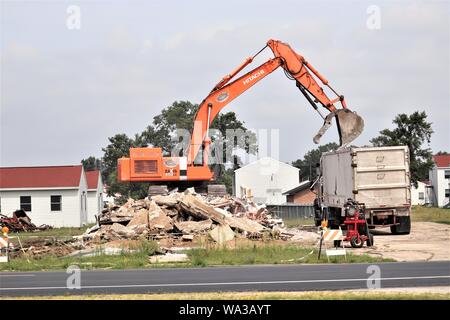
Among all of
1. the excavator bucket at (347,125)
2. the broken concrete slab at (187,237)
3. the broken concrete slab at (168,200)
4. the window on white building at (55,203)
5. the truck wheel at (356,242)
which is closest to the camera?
the truck wheel at (356,242)

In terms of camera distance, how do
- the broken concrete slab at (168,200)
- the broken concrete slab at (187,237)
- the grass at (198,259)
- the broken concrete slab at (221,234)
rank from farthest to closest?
1. the broken concrete slab at (168,200)
2. the broken concrete slab at (187,237)
3. the broken concrete slab at (221,234)
4. the grass at (198,259)

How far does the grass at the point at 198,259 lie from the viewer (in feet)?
72.7

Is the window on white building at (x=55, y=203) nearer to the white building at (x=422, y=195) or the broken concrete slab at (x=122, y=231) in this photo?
the broken concrete slab at (x=122, y=231)

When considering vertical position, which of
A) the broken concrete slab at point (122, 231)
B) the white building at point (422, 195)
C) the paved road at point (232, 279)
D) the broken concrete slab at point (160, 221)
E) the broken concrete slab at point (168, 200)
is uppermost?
the white building at point (422, 195)

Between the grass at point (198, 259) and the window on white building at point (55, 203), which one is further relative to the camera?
the window on white building at point (55, 203)

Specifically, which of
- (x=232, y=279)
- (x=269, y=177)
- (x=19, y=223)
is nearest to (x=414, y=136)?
(x=269, y=177)

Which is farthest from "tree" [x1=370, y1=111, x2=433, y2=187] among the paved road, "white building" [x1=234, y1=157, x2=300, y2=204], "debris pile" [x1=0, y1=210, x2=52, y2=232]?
the paved road

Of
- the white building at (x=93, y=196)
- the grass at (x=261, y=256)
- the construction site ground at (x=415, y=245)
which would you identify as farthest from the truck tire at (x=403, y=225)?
the white building at (x=93, y=196)

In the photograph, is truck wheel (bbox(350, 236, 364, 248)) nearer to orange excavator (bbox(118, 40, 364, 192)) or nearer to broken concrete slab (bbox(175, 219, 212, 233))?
broken concrete slab (bbox(175, 219, 212, 233))

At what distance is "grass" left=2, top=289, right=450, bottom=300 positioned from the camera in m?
13.6

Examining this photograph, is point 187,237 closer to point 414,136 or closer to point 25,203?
point 25,203

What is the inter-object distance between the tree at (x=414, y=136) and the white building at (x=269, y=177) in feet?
58.2

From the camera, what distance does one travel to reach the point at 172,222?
102 feet
